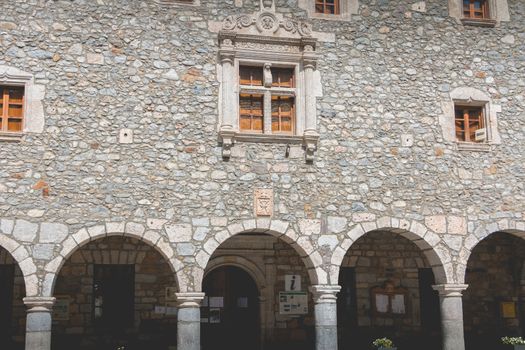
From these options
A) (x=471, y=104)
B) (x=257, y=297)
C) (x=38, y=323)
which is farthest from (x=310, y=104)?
(x=38, y=323)

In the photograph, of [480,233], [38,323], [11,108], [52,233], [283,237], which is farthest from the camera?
[480,233]

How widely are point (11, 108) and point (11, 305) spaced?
11.3 feet

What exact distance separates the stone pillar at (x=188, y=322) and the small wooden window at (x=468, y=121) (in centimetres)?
525

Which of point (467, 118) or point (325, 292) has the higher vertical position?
point (467, 118)

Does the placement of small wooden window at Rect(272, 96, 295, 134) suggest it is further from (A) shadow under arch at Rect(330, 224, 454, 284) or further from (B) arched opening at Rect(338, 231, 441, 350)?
(B) arched opening at Rect(338, 231, 441, 350)

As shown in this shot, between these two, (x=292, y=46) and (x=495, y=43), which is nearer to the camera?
(x=292, y=46)

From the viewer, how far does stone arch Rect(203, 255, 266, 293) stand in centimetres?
1251

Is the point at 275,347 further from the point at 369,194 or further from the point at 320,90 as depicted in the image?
the point at 320,90

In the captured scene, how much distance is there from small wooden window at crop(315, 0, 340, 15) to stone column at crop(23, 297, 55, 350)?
6.27 meters

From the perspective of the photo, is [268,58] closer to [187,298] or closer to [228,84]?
[228,84]

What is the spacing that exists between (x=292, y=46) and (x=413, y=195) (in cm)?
310

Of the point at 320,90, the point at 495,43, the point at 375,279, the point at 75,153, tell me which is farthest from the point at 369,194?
the point at 75,153

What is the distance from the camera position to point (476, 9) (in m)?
12.3

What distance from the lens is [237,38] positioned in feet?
36.2
